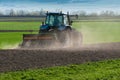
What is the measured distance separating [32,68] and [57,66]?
1161 mm

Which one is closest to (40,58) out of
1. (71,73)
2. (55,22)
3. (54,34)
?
(71,73)

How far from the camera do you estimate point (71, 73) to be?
14.5 metres

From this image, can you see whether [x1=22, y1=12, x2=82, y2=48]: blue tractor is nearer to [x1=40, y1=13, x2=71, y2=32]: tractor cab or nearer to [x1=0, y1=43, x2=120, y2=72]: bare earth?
[x1=40, y1=13, x2=71, y2=32]: tractor cab

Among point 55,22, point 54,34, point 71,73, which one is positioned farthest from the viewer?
point 55,22

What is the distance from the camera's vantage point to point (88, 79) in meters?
12.9

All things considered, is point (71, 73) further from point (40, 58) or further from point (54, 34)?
point (54, 34)

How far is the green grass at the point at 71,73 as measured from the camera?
13.3m

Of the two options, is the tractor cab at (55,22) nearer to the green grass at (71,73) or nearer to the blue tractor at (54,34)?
the blue tractor at (54,34)

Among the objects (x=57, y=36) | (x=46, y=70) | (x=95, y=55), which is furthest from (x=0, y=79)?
(x=57, y=36)

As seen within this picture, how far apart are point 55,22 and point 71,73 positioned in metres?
11.9

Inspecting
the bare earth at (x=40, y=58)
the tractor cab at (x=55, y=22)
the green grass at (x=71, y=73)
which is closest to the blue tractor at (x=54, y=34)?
the tractor cab at (x=55, y=22)

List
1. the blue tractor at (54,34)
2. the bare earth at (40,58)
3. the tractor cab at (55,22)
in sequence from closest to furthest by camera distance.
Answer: the bare earth at (40,58), the blue tractor at (54,34), the tractor cab at (55,22)

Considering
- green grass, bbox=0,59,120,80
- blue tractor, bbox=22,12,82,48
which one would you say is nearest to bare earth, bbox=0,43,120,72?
green grass, bbox=0,59,120,80

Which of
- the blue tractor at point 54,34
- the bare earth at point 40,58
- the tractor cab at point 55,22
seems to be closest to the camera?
the bare earth at point 40,58
